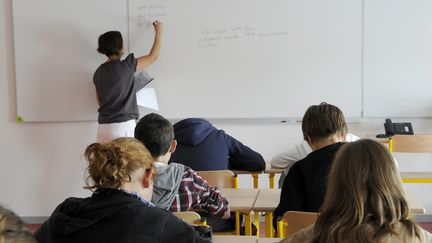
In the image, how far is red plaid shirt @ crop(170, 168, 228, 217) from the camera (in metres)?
2.67

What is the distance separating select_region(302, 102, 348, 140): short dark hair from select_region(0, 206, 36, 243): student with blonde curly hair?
6.46ft

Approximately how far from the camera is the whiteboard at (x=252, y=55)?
187 inches

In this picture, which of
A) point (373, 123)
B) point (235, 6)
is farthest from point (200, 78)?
point (373, 123)

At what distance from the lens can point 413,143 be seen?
14.4ft

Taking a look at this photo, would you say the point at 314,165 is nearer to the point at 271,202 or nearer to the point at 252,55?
the point at 271,202

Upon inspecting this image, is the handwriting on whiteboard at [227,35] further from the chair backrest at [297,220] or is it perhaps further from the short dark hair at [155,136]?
the chair backrest at [297,220]

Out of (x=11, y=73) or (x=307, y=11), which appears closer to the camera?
(x=307, y=11)

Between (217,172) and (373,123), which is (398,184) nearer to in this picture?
(217,172)

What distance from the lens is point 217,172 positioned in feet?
10.7

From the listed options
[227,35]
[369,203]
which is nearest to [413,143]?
[227,35]

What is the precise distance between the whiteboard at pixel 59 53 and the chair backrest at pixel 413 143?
2564 mm

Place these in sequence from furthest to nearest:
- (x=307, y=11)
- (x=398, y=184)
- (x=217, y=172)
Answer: (x=307, y=11), (x=217, y=172), (x=398, y=184)

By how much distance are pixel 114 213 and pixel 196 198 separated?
1038 millimetres

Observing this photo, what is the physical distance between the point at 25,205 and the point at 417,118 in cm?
377
